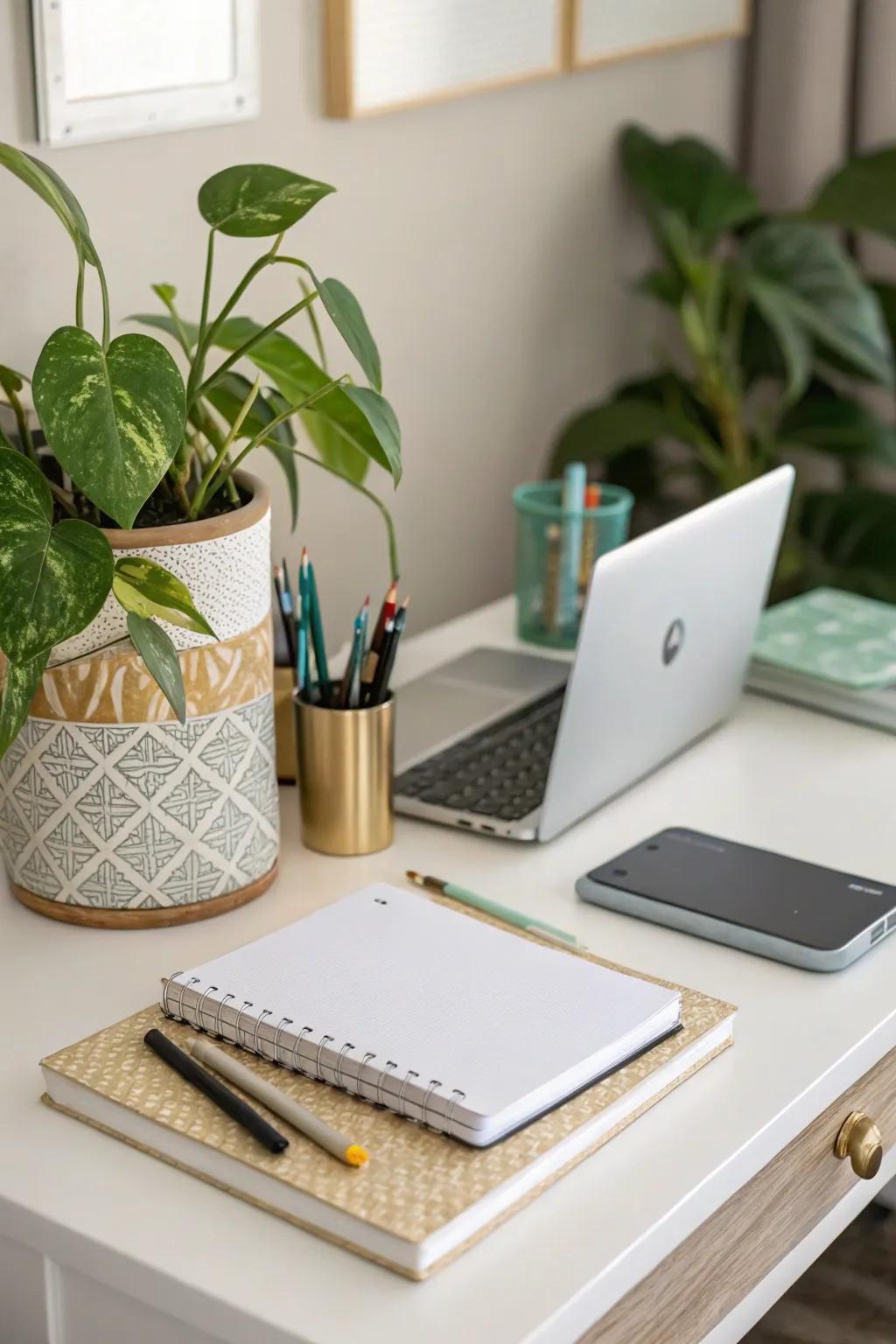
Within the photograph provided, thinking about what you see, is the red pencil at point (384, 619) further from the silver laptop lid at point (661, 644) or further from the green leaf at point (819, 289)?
the green leaf at point (819, 289)

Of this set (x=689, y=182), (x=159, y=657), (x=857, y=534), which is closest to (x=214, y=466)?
(x=159, y=657)

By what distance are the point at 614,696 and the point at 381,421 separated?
1.01ft

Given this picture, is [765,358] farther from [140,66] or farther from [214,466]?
[214,466]

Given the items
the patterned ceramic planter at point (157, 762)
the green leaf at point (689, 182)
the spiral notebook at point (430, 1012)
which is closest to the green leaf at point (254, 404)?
the patterned ceramic planter at point (157, 762)

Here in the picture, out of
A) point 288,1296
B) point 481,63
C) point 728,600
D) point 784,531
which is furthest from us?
point 784,531

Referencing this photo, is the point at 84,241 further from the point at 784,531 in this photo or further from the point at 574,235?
the point at 784,531

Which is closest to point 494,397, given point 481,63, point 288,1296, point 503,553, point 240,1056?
point 503,553

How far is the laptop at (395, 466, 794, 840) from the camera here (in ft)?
3.62

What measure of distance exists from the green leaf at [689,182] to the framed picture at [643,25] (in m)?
0.10

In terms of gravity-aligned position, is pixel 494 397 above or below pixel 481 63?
below

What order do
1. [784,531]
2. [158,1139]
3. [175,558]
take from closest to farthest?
[158,1139] < [175,558] < [784,531]

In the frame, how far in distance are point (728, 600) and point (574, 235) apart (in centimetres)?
75

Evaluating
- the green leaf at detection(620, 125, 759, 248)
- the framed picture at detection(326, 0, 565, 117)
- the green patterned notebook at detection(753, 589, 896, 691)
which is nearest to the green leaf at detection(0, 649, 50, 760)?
the green patterned notebook at detection(753, 589, 896, 691)

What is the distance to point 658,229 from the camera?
1909mm
